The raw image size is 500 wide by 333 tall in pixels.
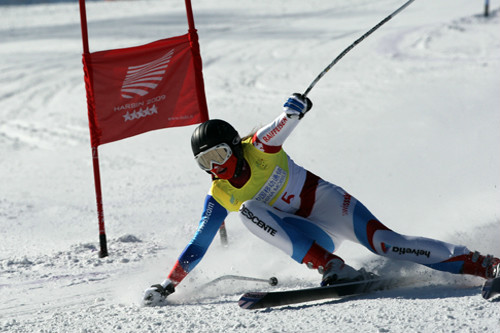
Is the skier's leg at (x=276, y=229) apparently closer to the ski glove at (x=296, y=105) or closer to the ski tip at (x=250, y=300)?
the ski tip at (x=250, y=300)

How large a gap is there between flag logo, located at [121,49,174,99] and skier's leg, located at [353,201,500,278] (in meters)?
2.19

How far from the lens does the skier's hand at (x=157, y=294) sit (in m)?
4.19

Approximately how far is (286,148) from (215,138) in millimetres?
5245

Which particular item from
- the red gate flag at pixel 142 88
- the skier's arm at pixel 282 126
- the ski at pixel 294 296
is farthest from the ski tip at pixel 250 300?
the red gate flag at pixel 142 88

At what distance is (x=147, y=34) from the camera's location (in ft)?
61.1

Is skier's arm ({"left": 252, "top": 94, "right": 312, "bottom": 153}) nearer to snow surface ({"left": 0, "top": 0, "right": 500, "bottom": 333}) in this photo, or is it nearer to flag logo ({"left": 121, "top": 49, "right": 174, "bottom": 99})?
snow surface ({"left": 0, "top": 0, "right": 500, "bottom": 333})

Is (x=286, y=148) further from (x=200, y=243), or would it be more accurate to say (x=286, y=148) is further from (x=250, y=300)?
(x=250, y=300)

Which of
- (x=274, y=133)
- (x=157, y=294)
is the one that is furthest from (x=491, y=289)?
(x=157, y=294)

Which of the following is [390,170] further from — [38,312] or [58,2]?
[58,2]

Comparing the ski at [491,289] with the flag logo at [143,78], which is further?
the flag logo at [143,78]

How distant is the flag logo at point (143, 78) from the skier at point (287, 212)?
52.0 inches

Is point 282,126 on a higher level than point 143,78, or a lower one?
lower

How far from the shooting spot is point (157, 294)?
13.8ft

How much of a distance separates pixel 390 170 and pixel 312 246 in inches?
165
